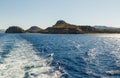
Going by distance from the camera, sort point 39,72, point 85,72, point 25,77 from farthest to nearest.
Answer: point 85,72 < point 39,72 < point 25,77

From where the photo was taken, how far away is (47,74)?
25719 mm

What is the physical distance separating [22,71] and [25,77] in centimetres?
291

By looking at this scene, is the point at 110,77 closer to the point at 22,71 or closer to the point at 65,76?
the point at 65,76

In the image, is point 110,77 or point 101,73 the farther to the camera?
point 101,73

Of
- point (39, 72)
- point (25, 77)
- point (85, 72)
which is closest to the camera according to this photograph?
point (25, 77)

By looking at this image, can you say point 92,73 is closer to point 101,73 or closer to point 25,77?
point 101,73

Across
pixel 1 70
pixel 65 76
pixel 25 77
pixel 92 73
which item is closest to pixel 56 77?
pixel 65 76

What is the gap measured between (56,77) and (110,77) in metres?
5.83

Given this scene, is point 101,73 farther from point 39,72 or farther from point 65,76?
point 39,72

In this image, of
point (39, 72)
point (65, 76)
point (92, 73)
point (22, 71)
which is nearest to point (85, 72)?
point (92, 73)

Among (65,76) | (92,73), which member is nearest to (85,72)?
(92,73)

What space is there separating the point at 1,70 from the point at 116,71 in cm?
1374

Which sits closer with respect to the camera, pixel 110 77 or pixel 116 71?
pixel 110 77

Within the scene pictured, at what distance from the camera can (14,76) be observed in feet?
80.7
